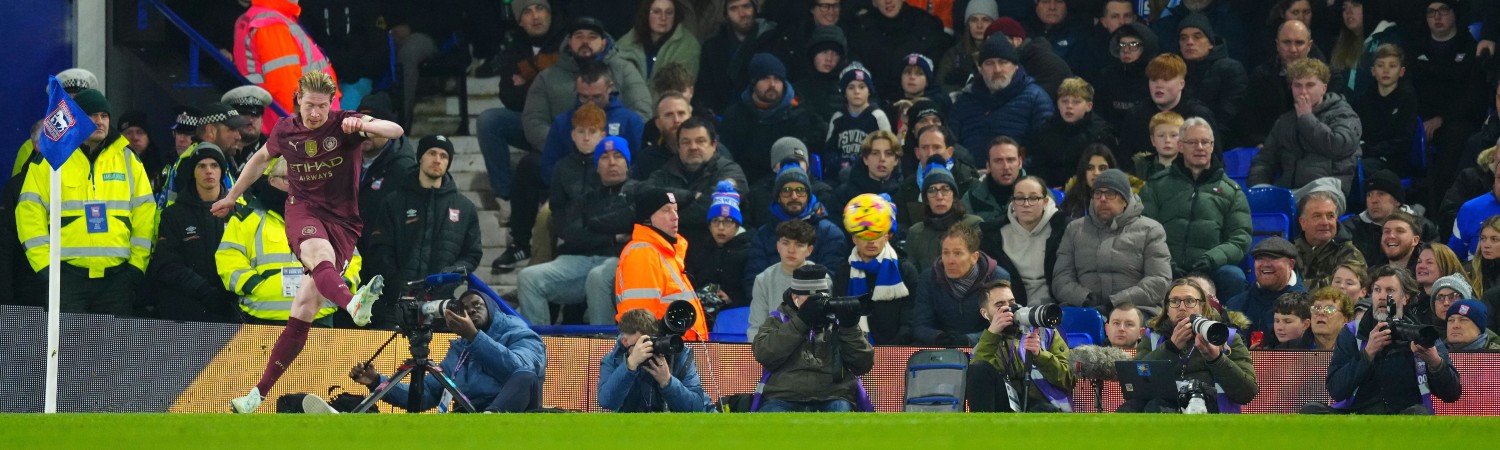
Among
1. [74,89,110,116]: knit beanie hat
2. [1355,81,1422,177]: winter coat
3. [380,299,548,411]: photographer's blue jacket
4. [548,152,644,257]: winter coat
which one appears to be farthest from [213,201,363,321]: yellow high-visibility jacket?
[1355,81,1422,177]: winter coat

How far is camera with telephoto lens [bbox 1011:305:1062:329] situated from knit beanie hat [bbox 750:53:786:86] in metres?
4.38

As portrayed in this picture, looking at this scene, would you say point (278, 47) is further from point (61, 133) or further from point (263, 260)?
point (61, 133)

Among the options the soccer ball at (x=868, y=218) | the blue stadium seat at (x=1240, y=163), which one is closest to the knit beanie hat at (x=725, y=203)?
the soccer ball at (x=868, y=218)

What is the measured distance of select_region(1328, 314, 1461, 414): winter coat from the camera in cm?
946

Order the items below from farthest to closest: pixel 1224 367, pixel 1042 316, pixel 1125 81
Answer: pixel 1125 81 → pixel 1224 367 → pixel 1042 316

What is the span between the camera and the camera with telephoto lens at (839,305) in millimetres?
9844

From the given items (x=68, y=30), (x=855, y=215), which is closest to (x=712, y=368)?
(x=855, y=215)

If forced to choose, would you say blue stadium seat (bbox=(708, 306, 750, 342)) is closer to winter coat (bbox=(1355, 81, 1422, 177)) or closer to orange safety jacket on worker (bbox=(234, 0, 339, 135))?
orange safety jacket on worker (bbox=(234, 0, 339, 135))

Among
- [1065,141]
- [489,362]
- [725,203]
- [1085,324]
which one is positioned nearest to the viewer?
[489,362]

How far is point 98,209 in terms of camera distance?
1239 centimetres

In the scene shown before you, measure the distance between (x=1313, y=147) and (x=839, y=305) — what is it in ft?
14.5

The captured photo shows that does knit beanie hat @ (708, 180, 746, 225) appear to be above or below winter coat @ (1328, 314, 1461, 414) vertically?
above

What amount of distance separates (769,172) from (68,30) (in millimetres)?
4866

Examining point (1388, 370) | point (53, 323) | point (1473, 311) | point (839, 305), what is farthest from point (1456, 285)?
point (53, 323)
